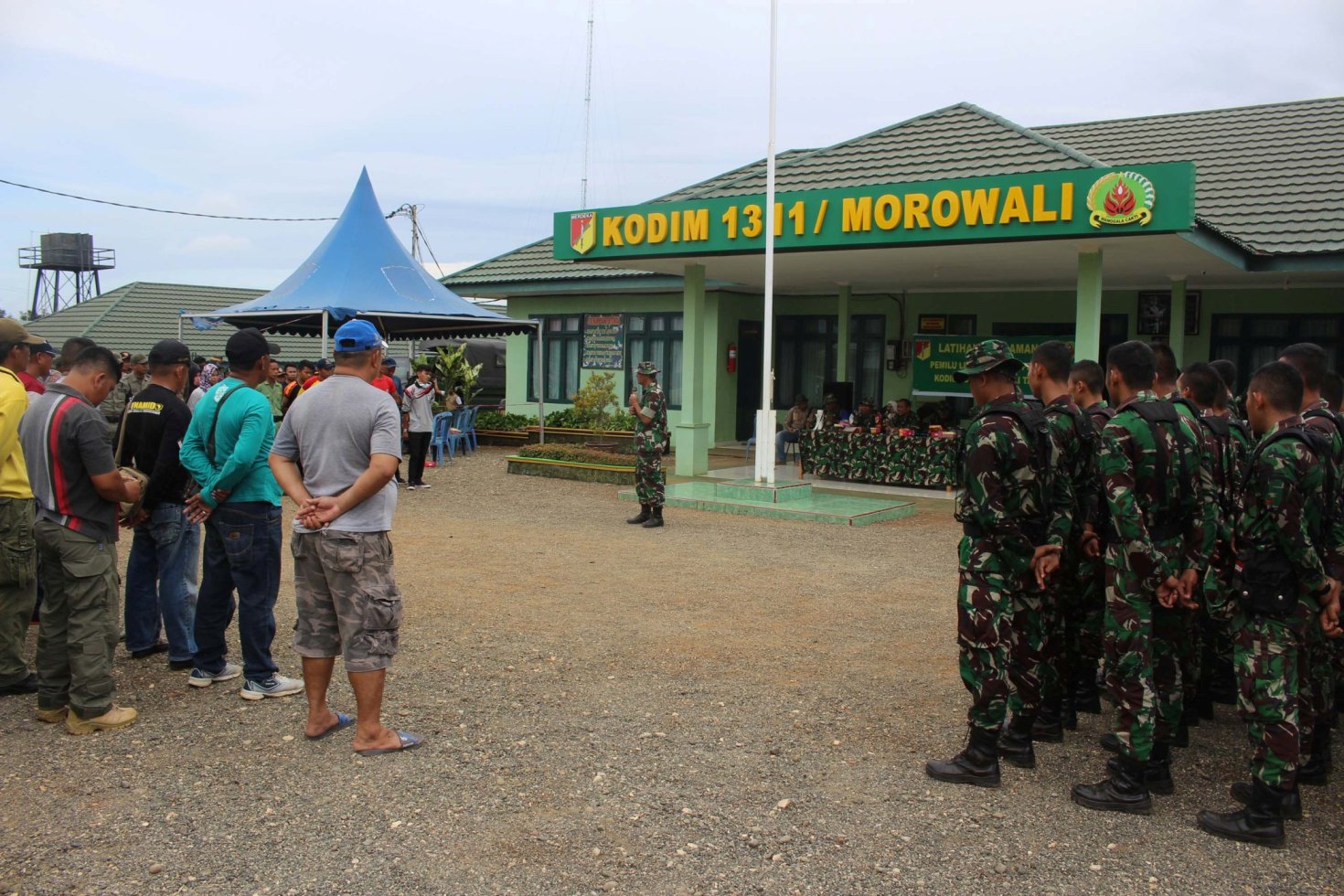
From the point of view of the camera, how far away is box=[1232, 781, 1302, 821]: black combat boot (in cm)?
395

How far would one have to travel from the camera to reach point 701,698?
17.7 ft

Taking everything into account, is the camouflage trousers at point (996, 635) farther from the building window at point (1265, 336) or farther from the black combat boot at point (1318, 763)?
the building window at point (1265, 336)

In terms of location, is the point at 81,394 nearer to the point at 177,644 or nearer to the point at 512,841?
the point at 177,644

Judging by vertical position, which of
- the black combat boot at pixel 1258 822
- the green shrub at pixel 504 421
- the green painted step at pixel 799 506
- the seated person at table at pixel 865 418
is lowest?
the black combat boot at pixel 1258 822

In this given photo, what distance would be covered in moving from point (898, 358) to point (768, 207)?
669 centimetres

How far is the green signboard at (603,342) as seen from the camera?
67.4 ft

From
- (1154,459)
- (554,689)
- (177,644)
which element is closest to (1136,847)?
(1154,459)

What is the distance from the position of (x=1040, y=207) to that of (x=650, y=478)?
4.84 m

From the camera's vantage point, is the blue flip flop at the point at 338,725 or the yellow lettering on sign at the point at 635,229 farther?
the yellow lettering on sign at the point at 635,229

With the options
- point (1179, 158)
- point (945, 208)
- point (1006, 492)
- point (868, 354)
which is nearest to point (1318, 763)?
point (1006, 492)

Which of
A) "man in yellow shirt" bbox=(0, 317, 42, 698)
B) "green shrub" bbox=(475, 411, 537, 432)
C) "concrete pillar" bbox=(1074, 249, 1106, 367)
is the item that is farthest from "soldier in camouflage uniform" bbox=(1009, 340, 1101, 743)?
"green shrub" bbox=(475, 411, 537, 432)

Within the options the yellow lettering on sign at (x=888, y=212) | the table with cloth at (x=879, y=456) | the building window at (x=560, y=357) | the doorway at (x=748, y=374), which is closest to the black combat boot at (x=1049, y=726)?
the yellow lettering on sign at (x=888, y=212)

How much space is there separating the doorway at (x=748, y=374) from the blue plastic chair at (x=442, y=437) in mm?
5526

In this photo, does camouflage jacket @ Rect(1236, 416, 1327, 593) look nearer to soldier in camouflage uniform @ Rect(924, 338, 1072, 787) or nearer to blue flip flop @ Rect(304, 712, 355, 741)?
soldier in camouflage uniform @ Rect(924, 338, 1072, 787)
